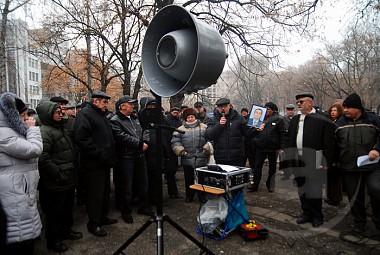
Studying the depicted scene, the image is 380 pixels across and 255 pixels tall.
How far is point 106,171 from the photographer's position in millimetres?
4137

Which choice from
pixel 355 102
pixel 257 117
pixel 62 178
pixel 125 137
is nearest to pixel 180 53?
pixel 62 178

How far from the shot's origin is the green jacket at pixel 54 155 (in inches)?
135

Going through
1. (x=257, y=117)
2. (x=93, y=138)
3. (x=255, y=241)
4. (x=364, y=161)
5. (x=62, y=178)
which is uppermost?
(x=257, y=117)

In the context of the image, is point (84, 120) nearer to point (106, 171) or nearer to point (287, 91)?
point (106, 171)

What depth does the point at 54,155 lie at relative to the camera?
358 centimetres

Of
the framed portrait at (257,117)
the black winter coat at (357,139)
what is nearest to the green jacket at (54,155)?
the framed portrait at (257,117)

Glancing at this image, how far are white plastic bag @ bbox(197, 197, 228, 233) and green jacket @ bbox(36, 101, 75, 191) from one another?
190 centimetres

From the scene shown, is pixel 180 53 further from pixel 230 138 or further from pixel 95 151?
pixel 230 138

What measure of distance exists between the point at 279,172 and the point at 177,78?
6802 mm

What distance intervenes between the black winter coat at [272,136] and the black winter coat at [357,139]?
6.86ft

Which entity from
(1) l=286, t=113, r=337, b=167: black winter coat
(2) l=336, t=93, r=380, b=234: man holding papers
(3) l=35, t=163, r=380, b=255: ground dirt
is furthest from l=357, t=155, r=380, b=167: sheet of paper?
(3) l=35, t=163, r=380, b=255: ground dirt

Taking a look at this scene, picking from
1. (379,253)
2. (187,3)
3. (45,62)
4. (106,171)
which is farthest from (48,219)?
(45,62)

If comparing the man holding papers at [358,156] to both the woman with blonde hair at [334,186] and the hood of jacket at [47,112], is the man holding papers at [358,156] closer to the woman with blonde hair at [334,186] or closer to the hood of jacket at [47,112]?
the woman with blonde hair at [334,186]

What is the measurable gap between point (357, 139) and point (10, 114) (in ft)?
14.5
